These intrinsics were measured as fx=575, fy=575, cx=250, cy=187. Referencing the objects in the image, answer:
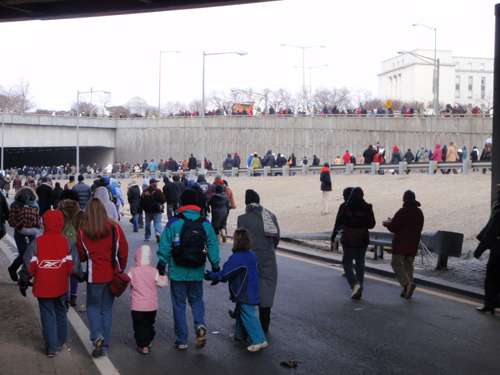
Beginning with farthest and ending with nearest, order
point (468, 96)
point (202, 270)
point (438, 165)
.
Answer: point (468, 96) → point (438, 165) → point (202, 270)

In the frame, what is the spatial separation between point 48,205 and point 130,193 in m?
3.77

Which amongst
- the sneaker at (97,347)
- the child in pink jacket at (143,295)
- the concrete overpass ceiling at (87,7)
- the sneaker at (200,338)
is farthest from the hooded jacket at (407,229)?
the concrete overpass ceiling at (87,7)

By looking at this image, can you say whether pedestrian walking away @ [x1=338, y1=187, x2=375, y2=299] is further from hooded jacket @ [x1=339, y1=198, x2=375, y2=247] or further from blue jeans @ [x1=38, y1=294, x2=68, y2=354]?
blue jeans @ [x1=38, y1=294, x2=68, y2=354]

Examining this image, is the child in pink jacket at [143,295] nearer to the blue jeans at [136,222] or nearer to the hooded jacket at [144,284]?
the hooded jacket at [144,284]

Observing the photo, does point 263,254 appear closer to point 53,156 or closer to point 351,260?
point 351,260

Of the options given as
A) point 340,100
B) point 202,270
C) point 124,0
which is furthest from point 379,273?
point 340,100

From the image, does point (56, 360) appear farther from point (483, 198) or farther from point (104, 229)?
point (483, 198)

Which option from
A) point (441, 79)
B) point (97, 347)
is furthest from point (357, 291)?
point (441, 79)

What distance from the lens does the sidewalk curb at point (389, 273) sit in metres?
9.16

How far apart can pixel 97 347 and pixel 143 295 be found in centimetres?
71

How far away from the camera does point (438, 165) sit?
29156 mm

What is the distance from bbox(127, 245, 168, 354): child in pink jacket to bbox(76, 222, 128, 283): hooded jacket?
8.7 inches

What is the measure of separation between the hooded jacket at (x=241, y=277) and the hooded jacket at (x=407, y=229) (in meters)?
3.45

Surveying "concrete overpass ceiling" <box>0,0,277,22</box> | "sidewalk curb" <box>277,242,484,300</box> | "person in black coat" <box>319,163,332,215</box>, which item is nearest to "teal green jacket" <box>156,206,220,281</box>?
"sidewalk curb" <box>277,242,484,300</box>
